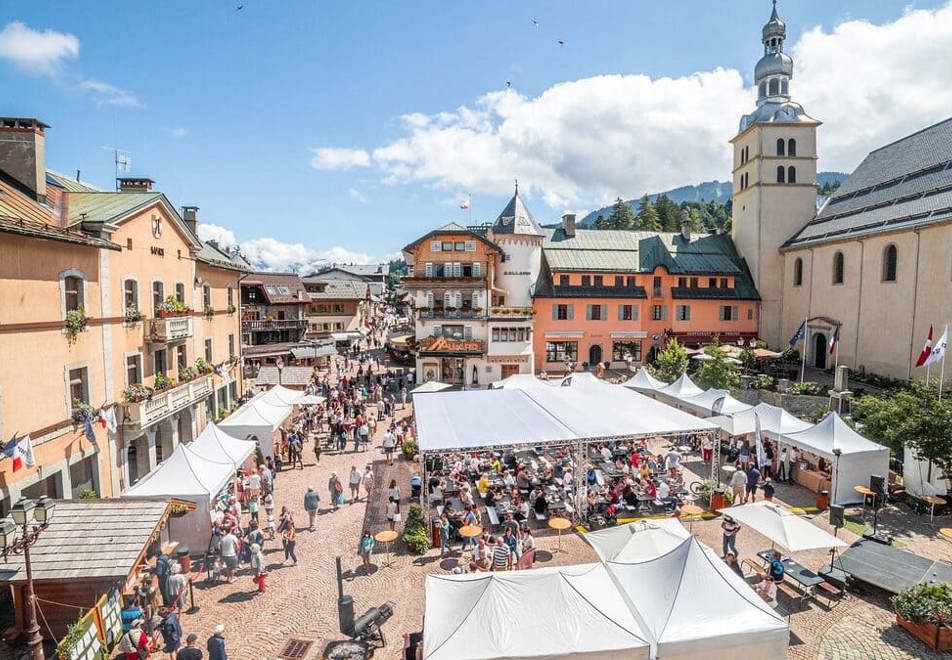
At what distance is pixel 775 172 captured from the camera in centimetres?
4262

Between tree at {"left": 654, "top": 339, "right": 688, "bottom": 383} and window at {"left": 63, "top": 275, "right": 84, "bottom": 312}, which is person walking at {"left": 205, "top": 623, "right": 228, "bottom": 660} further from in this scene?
tree at {"left": 654, "top": 339, "right": 688, "bottom": 383}

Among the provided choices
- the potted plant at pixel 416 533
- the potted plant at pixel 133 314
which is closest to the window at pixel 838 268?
the potted plant at pixel 416 533

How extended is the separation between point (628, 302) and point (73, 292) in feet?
123

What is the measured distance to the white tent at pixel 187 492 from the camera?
46.4 ft

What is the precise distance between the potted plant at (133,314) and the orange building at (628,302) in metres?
28.6

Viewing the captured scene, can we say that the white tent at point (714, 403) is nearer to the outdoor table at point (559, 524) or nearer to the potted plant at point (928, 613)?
the outdoor table at point (559, 524)

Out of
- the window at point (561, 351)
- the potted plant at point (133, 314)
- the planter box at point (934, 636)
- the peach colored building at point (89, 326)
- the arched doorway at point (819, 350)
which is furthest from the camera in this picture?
the window at point (561, 351)

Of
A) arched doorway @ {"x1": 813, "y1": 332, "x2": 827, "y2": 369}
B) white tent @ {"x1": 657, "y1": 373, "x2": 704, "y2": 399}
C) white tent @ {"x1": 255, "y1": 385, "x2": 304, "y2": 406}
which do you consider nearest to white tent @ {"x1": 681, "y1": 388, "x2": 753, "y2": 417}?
white tent @ {"x1": 657, "y1": 373, "x2": 704, "y2": 399}

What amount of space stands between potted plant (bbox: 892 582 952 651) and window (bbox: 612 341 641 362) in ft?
108

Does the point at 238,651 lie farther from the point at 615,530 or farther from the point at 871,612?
the point at 871,612

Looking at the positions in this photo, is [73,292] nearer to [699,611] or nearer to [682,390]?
[699,611]

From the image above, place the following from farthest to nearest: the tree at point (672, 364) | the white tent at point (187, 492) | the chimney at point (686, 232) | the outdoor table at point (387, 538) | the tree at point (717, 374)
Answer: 1. the chimney at point (686, 232)
2. the tree at point (672, 364)
3. the tree at point (717, 374)
4. the white tent at point (187, 492)
5. the outdoor table at point (387, 538)

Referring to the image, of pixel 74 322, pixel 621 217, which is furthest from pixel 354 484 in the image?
pixel 621 217

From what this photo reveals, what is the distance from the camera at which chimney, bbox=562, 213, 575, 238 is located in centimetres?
4572
